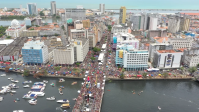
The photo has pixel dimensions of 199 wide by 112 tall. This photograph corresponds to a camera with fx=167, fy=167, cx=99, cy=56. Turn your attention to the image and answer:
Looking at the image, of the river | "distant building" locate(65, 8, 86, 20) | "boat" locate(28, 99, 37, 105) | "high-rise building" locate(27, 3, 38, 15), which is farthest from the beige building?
"high-rise building" locate(27, 3, 38, 15)

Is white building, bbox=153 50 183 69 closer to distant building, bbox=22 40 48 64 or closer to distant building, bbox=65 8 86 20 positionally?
distant building, bbox=22 40 48 64

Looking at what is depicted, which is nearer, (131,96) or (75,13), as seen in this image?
(131,96)

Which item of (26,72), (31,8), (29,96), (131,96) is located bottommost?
(131,96)

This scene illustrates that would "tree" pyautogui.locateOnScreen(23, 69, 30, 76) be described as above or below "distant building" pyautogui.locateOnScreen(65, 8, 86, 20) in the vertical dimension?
below

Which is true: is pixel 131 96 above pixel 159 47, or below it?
below

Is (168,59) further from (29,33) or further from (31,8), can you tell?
(31,8)

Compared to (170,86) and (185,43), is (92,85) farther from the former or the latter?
(185,43)

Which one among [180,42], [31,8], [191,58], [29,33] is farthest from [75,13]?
[31,8]
